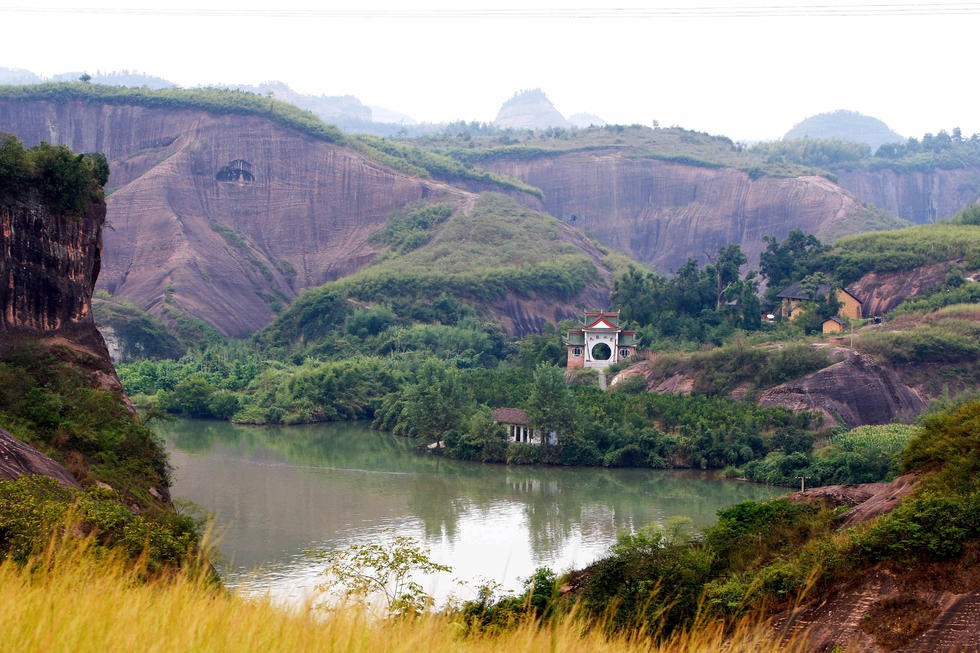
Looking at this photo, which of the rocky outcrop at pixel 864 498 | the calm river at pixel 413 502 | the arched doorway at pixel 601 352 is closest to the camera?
the rocky outcrop at pixel 864 498

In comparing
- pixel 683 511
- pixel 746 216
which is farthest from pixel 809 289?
pixel 746 216

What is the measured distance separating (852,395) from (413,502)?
19891 millimetres

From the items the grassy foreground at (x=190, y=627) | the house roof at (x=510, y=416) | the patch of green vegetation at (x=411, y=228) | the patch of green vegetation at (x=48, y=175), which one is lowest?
the house roof at (x=510, y=416)

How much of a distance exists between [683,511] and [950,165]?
104 meters

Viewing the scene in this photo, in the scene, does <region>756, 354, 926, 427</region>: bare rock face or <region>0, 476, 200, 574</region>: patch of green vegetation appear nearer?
<region>0, 476, 200, 574</region>: patch of green vegetation

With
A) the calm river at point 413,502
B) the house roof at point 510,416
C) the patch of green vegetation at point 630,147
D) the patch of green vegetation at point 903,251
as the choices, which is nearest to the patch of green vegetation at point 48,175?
the calm river at point 413,502

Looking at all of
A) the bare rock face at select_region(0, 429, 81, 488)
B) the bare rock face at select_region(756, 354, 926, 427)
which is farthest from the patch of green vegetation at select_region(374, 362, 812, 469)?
the bare rock face at select_region(0, 429, 81, 488)

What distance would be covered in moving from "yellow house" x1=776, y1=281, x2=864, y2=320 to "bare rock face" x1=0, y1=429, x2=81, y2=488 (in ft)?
140

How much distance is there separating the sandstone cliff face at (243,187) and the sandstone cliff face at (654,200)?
65.0 feet

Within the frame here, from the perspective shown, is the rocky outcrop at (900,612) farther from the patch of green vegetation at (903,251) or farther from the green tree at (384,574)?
the patch of green vegetation at (903,251)

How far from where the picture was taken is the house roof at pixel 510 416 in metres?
38.5

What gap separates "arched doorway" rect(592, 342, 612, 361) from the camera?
167 ft

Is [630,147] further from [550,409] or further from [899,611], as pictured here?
[899,611]

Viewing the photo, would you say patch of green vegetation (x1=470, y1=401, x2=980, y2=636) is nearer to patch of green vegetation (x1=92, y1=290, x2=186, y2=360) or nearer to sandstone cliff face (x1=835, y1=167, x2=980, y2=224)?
patch of green vegetation (x1=92, y1=290, x2=186, y2=360)
